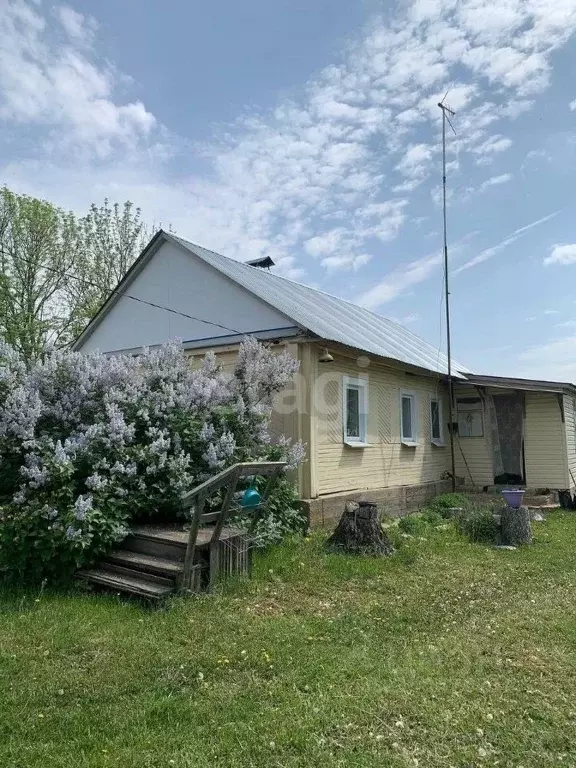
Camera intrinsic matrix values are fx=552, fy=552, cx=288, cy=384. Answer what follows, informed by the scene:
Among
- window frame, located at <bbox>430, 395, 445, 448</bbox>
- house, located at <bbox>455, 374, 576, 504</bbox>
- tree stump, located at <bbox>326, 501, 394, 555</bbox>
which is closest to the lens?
tree stump, located at <bbox>326, 501, 394, 555</bbox>

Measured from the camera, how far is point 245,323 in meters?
9.96

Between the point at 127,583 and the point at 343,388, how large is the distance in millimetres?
5538

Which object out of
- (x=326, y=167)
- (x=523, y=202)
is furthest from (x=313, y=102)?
(x=523, y=202)

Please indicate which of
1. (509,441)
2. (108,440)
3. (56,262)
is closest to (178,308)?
(108,440)

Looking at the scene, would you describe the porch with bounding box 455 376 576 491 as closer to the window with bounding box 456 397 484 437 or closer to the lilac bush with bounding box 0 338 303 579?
the window with bounding box 456 397 484 437

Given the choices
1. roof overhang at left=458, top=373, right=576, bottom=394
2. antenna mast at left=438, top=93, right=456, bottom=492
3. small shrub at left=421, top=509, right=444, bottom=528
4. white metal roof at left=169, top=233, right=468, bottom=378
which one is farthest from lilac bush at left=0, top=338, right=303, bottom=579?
roof overhang at left=458, top=373, right=576, bottom=394

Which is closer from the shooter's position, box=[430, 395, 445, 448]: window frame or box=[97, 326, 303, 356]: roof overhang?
box=[97, 326, 303, 356]: roof overhang

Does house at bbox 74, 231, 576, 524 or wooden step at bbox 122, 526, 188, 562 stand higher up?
house at bbox 74, 231, 576, 524

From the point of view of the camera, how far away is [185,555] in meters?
5.39

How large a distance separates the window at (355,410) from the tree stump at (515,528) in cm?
283

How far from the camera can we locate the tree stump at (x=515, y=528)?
8.20 metres

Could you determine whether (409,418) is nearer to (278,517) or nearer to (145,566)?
(278,517)

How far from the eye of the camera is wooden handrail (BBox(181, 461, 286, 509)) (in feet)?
16.6

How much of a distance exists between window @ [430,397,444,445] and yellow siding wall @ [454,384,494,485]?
57 cm
